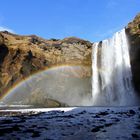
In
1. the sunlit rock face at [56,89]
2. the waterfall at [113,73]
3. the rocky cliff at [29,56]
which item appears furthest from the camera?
the rocky cliff at [29,56]

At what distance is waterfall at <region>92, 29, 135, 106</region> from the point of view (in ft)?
240

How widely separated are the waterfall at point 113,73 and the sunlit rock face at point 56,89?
3817mm

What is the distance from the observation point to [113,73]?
254 feet

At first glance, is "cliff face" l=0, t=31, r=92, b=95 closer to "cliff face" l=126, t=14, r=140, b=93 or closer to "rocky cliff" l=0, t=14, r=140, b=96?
"rocky cliff" l=0, t=14, r=140, b=96

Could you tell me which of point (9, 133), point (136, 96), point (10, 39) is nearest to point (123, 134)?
point (9, 133)

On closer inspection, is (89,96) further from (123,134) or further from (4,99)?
(123,134)

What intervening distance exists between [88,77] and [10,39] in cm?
2748

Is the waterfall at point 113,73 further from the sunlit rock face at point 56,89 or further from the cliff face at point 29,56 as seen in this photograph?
the cliff face at point 29,56

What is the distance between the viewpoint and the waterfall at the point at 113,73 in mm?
73188

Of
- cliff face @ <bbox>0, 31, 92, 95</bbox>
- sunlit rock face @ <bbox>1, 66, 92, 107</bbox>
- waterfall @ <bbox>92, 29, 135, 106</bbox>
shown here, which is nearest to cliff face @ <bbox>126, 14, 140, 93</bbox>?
waterfall @ <bbox>92, 29, 135, 106</bbox>

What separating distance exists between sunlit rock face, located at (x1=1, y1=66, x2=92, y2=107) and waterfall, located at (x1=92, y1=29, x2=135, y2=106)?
3817mm

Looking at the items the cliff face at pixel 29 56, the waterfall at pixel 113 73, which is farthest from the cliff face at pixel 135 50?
the cliff face at pixel 29 56

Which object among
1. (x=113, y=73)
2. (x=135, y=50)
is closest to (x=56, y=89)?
(x=113, y=73)

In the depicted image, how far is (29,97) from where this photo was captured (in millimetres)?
85500
